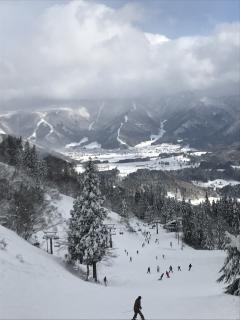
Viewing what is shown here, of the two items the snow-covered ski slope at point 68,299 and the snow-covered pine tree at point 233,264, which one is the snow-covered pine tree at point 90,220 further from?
the snow-covered pine tree at point 233,264

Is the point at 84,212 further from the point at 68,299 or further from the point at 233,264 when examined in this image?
the point at 233,264

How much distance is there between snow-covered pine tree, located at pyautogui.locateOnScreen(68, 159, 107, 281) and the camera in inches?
2067

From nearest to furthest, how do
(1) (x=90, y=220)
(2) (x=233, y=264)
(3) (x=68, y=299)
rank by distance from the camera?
(2) (x=233, y=264) → (3) (x=68, y=299) → (1) (x=90, y=220)

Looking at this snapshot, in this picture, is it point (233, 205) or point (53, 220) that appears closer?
point (53, 220)

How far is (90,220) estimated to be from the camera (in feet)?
174

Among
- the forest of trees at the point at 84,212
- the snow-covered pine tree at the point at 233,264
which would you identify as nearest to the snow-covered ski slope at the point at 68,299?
the snow-covered pine tree at the point at 233,264

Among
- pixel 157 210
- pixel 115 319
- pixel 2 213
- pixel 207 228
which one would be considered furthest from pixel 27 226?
pixel 157 210

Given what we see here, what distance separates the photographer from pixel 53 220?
91312mm

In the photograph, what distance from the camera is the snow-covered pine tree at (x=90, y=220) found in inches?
2067

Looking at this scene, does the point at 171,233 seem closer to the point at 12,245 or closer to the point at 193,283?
the point at 193,283

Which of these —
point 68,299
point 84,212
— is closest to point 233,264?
point 68,299

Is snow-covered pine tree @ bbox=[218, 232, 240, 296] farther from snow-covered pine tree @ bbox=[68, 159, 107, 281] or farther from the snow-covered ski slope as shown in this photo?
snow-covered pine tree @ bbox=[68, 159, 107, 281]

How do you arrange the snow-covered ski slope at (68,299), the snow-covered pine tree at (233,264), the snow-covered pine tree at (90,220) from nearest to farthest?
1. the snow-covered ski slope at (68,299)
2. the snow-covered pine tree at (233,264)
3. the snow-covered pine tree at (90,220)

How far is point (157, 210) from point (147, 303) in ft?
539
